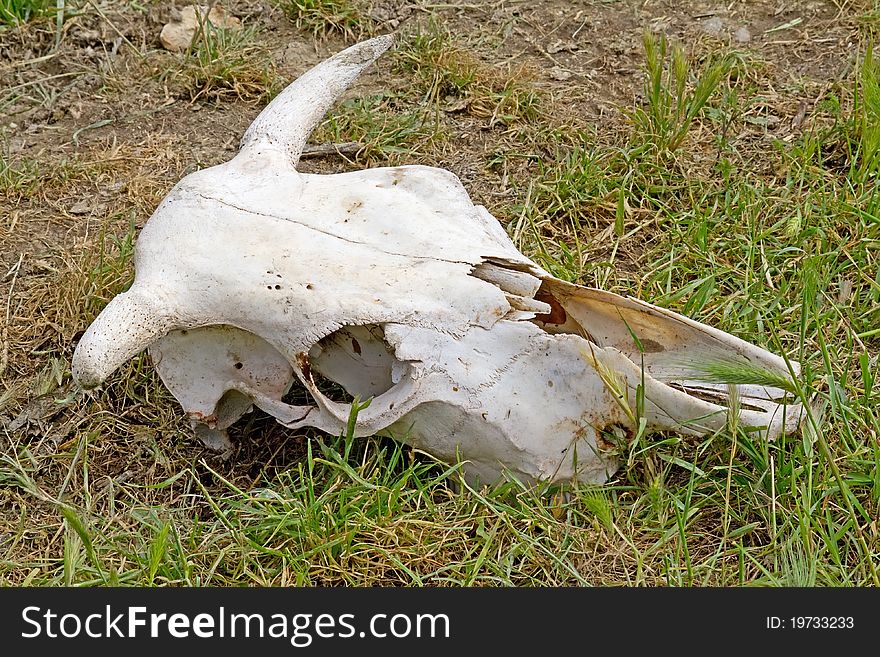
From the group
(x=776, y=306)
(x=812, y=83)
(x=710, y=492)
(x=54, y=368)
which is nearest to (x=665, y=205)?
(x=776, y=306)

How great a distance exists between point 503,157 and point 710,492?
1606 mm

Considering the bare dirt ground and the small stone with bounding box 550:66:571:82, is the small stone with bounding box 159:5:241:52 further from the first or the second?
the small stone with bounding box 550:66:571:82

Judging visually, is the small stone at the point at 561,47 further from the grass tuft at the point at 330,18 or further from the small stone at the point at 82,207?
the small stone at the point at 82,207

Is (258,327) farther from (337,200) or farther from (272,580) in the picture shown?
(272,580)

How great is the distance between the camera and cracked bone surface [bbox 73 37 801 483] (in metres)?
2.57

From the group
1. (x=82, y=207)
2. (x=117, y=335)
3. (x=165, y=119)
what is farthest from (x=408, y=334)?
(x=165, y=119)

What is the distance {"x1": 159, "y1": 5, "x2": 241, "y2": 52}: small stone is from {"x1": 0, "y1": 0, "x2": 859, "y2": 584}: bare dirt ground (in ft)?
0.16

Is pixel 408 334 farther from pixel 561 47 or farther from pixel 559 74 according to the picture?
pixel 561 47

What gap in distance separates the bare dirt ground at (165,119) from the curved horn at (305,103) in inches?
27.5

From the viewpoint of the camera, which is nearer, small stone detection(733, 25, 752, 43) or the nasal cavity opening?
the nasal cavity opening

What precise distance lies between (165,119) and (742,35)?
229 centimetres

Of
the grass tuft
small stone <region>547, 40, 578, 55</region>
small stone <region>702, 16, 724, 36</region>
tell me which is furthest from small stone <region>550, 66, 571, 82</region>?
the grass tuft

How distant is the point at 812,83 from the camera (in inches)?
163

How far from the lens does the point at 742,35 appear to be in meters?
4.36
